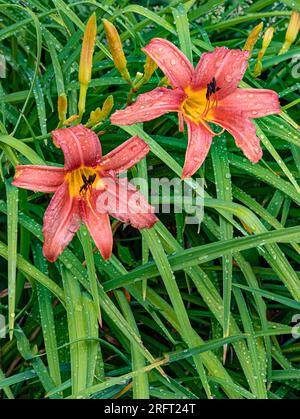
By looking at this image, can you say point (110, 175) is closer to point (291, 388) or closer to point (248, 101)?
point (248, 101)

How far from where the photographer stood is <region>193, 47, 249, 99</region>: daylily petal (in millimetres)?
1156

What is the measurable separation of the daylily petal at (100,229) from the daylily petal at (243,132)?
253 millimetres

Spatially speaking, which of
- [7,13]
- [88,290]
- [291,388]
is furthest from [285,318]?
[7,13]

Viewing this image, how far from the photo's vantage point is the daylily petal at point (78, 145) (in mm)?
1048

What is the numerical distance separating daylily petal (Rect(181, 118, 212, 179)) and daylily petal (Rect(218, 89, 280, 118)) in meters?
0.07

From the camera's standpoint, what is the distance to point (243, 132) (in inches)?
45.1

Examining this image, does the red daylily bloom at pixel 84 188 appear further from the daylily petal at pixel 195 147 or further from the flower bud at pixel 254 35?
the flower bud at pixel 254 35

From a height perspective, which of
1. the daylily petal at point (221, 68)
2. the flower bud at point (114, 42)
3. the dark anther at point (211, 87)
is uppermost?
the flower bud at point (114, 42)

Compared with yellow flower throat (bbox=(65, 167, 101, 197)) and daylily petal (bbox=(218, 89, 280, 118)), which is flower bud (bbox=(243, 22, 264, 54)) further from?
yellow flower throat (bbox=(65, 167, 101, 197))

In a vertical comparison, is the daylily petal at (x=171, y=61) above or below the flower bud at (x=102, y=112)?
above

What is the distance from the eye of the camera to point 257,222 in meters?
1.29

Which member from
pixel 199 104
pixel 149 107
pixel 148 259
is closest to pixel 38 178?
pixel 149 107

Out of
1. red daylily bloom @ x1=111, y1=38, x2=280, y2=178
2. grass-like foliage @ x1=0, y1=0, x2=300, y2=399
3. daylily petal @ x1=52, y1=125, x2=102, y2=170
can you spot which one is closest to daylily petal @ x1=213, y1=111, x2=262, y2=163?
red daylily bloom @ x1=111, y1=38, x2=280, y2=178

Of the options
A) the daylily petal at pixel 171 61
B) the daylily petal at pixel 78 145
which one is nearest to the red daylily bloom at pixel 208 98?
the daylily petal at pixel 171 61
